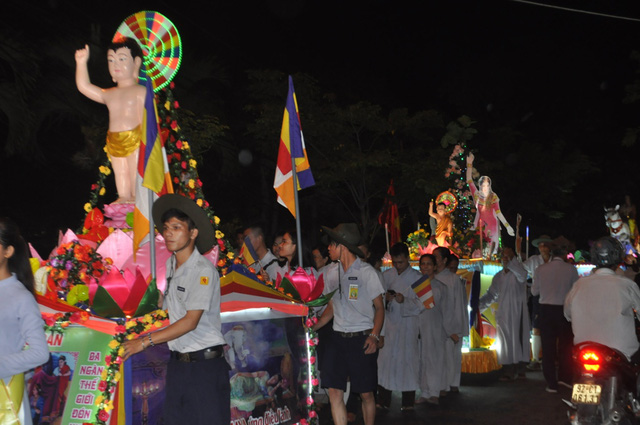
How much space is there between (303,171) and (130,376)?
456 cm

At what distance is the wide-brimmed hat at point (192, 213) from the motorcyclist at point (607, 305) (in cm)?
326

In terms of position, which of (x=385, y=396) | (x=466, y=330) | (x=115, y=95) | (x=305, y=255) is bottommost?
(x=385, y=396)

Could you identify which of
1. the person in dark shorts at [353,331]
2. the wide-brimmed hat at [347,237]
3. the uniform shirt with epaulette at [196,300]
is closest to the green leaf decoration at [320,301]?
the person in dark shorts at [353,331]

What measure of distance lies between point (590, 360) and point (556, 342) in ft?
17.4

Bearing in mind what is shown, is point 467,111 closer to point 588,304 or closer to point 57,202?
point 57,202

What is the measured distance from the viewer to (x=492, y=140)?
121 feet

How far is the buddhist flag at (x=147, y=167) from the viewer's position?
285 inches

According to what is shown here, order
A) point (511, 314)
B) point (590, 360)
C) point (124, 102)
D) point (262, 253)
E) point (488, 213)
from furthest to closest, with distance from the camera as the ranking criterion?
1. point (488, 213)
2. point (511, 314)
3. point (262, 253)
4. point (124, 102)
5. point (590, 360)

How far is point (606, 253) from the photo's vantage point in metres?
7.01

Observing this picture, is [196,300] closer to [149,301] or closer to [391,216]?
[149,301]

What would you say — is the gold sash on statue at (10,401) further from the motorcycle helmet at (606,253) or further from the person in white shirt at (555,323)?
the person in white shirt at (555,323)

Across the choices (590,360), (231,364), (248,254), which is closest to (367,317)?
(231,364)

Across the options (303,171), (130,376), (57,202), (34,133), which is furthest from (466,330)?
(57,202)

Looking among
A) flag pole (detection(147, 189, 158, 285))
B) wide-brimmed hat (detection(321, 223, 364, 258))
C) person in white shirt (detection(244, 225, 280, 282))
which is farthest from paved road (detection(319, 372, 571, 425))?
flag pole (detection(147, 189, 158, 285))
